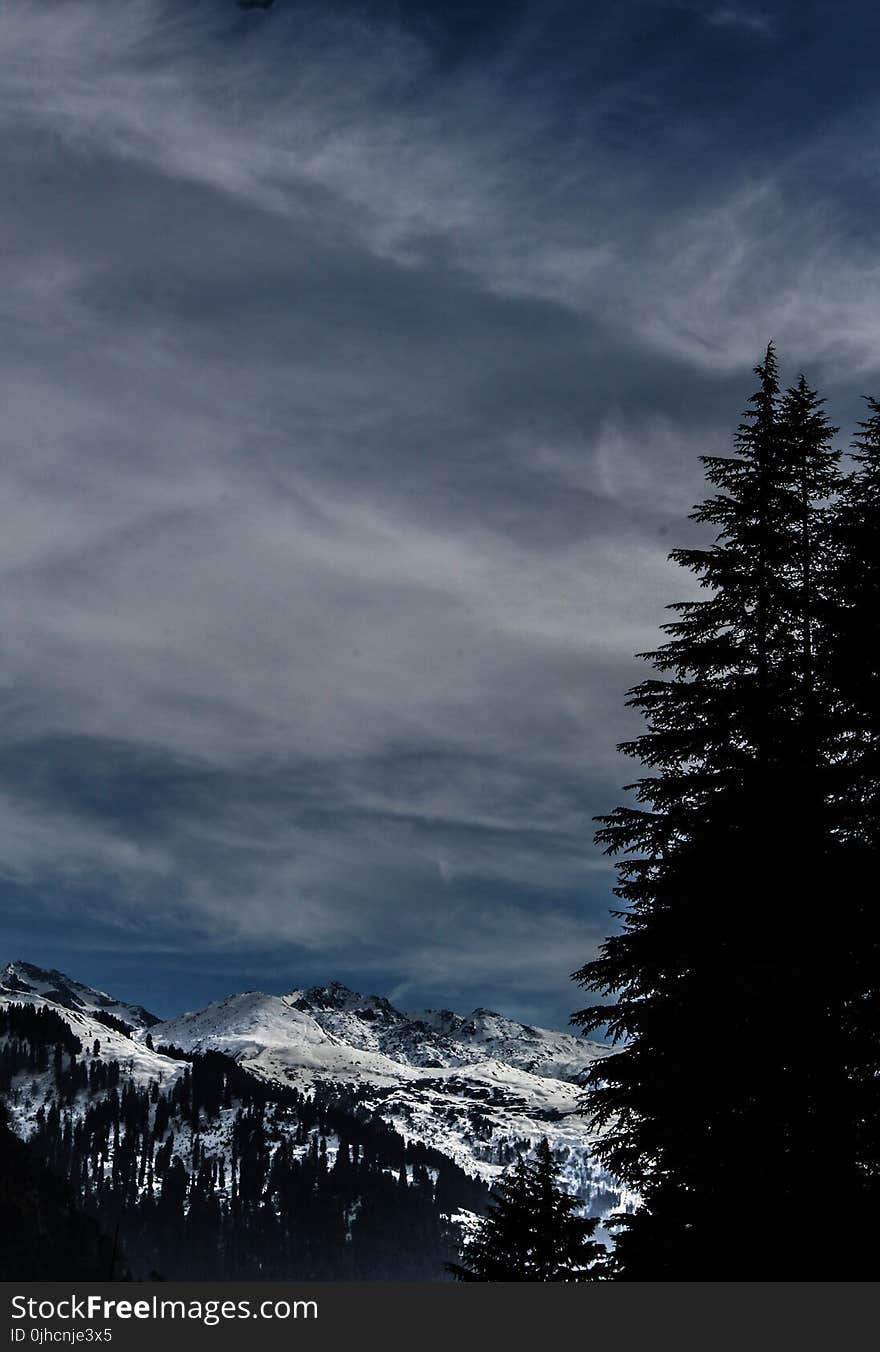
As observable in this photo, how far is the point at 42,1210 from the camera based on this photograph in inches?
6555

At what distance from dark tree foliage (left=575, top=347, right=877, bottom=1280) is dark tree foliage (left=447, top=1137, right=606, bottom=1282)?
1223 centimetres

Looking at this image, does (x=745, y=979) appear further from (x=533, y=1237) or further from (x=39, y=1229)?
(x=39, y=1229)

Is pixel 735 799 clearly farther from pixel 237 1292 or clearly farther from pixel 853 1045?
pixel 237 1292

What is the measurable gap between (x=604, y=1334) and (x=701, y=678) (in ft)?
39.2

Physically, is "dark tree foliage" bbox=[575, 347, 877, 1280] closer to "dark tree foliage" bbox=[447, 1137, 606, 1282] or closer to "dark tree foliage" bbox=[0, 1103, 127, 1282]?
"dark tree foliage" bbox=[447, 1137, 606, 1282]

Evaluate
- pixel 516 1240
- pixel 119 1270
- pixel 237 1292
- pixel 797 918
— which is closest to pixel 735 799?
pixel 797 918

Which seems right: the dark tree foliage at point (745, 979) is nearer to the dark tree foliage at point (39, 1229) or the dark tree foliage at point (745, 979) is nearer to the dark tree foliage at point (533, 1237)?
the dark tree foliage at point (533, 1237)

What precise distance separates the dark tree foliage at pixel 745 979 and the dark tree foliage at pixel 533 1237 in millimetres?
12229

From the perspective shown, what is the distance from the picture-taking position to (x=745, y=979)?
17.4 metres

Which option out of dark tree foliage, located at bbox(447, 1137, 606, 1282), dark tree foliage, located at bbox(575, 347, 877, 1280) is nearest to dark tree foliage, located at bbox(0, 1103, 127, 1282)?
dark tree foliage, located at bbox(447, 1137, 606, 1282)

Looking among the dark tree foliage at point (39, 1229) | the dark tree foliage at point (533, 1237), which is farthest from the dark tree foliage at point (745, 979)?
the dark tree foliage at point (39, 1229)

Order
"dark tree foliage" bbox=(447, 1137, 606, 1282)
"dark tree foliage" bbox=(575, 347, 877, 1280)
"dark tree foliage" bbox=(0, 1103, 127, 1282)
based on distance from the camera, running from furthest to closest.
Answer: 1. "dark tree foliage" bbox=(0, 1103, 127, 1282)
2. "dark tree foliage" bbox=(447, 1137, 606, 1282)
3. "dark tree foliage" bbox=(575, 347, 877, 1280)

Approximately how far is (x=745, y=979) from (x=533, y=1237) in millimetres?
18365

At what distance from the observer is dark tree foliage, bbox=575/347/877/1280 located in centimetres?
1644
